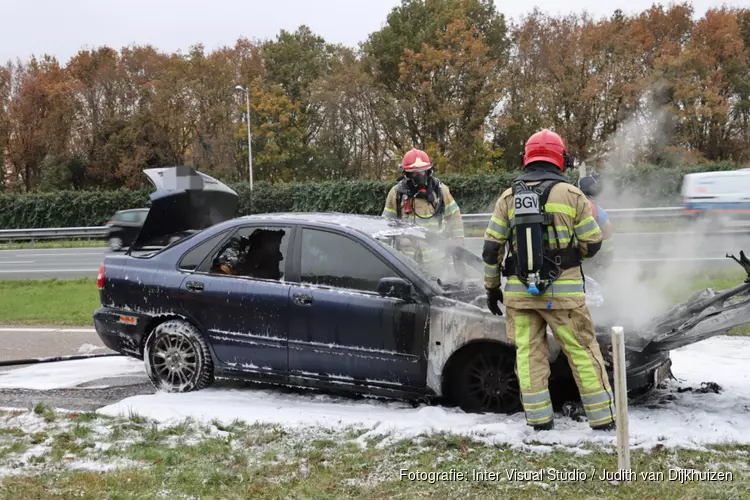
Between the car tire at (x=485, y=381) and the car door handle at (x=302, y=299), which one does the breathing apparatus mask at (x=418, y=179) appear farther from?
the car tire at (x=485, y=381)

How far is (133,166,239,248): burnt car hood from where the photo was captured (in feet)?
20.4

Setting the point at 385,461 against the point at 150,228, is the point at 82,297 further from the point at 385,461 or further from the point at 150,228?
the point at 385,461

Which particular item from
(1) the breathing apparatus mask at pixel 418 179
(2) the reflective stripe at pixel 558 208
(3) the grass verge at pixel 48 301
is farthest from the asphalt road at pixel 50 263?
(2) the reflective stripe at pixel 558 208

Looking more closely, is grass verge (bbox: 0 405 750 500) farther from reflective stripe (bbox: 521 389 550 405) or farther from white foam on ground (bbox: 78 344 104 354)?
white foam on ground (bbox: 78 344 104 354)

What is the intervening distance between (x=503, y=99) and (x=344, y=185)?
1050cm

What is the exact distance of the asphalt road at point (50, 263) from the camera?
55.1 feet

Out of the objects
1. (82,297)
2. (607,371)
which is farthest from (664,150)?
(607,371)

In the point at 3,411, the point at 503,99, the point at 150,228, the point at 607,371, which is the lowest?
the point at 3,411

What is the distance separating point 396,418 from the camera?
15.2ft

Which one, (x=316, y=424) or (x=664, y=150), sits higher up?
(x=664, y=150)

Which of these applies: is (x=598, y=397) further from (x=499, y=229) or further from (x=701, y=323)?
(x=499, y=229)

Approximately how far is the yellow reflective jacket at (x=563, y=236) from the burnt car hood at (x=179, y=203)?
3.26 meters

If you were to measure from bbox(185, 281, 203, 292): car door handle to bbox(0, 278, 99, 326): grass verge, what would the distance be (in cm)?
475

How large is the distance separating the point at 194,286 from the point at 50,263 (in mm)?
16310
